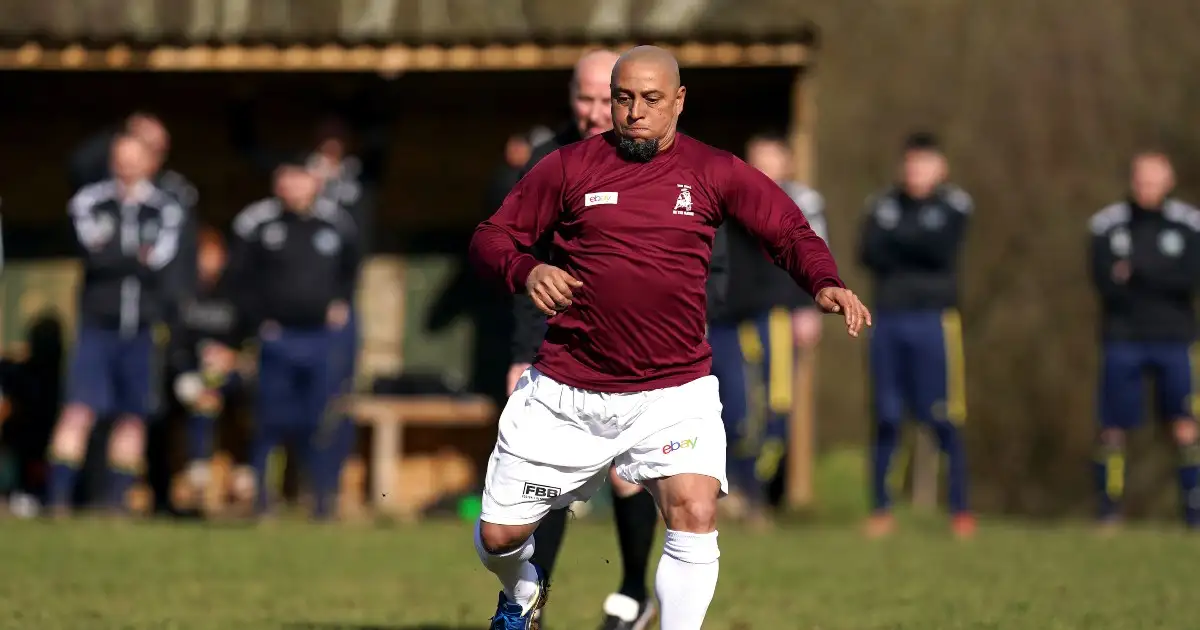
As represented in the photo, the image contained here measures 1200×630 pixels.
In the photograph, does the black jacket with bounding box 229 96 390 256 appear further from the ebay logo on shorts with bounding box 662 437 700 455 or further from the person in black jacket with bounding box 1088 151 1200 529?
the ebay logo on shorts with bounding box 662 437 700 455

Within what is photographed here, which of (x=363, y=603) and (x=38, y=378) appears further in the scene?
(x=38, y=378)

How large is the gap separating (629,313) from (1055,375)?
18671 mm

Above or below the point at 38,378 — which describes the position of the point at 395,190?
above

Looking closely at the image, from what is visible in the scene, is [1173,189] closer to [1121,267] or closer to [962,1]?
[962,1]

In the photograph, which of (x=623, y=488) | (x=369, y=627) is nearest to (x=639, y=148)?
(x=623, y=488)

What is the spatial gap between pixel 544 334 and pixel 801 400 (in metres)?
7.71

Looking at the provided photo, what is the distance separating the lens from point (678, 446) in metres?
6.46

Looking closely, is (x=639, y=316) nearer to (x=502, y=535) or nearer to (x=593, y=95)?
(x=502, y=535)

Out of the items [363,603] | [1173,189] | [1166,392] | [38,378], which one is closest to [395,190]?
[38,378]

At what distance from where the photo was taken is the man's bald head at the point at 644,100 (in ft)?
21.1

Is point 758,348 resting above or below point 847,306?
below

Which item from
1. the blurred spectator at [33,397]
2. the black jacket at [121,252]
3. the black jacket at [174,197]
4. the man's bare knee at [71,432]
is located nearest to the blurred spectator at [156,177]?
the black jacket at [174,197]

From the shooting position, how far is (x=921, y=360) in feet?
44.4

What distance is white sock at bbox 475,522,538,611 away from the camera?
6.82m
